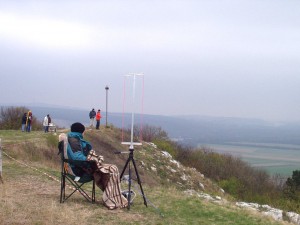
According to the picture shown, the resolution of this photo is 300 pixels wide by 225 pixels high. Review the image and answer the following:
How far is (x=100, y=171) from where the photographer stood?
8.91m

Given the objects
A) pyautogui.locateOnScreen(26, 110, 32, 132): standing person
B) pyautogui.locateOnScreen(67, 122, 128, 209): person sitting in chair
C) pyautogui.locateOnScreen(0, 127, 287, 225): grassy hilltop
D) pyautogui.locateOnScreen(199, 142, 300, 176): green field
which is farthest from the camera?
pyautogui.locateOnScreen(199, 142, 300, 176): green field

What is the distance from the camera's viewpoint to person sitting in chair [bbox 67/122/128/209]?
890 centimetres

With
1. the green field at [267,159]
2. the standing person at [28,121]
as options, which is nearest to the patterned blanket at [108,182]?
the standing person at [28,121]

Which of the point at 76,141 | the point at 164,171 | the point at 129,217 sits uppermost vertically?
the point at 76,141

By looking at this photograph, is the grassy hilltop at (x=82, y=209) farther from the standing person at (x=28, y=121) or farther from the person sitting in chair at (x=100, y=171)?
the standing person at (x=28, y=121)

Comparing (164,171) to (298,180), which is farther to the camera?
(298,180)

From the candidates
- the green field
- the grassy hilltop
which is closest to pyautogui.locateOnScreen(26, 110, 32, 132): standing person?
the grassy hilltop

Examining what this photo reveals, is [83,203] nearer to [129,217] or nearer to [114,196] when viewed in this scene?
[114,196]

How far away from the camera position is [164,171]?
34.6 meters

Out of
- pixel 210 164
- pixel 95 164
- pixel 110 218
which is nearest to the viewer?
pixel 110 218

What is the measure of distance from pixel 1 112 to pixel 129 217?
4086 cm

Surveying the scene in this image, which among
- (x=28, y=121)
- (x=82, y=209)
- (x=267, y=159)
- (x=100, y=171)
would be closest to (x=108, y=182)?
(x=100, y=171)

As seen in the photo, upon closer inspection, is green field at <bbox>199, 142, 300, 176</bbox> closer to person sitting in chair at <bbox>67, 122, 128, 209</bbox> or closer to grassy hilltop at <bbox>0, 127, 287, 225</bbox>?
grassy hilltop at <bbox>0, 127, 287, 225</bbox>

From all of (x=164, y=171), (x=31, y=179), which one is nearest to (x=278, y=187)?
(x=164, y=171)
